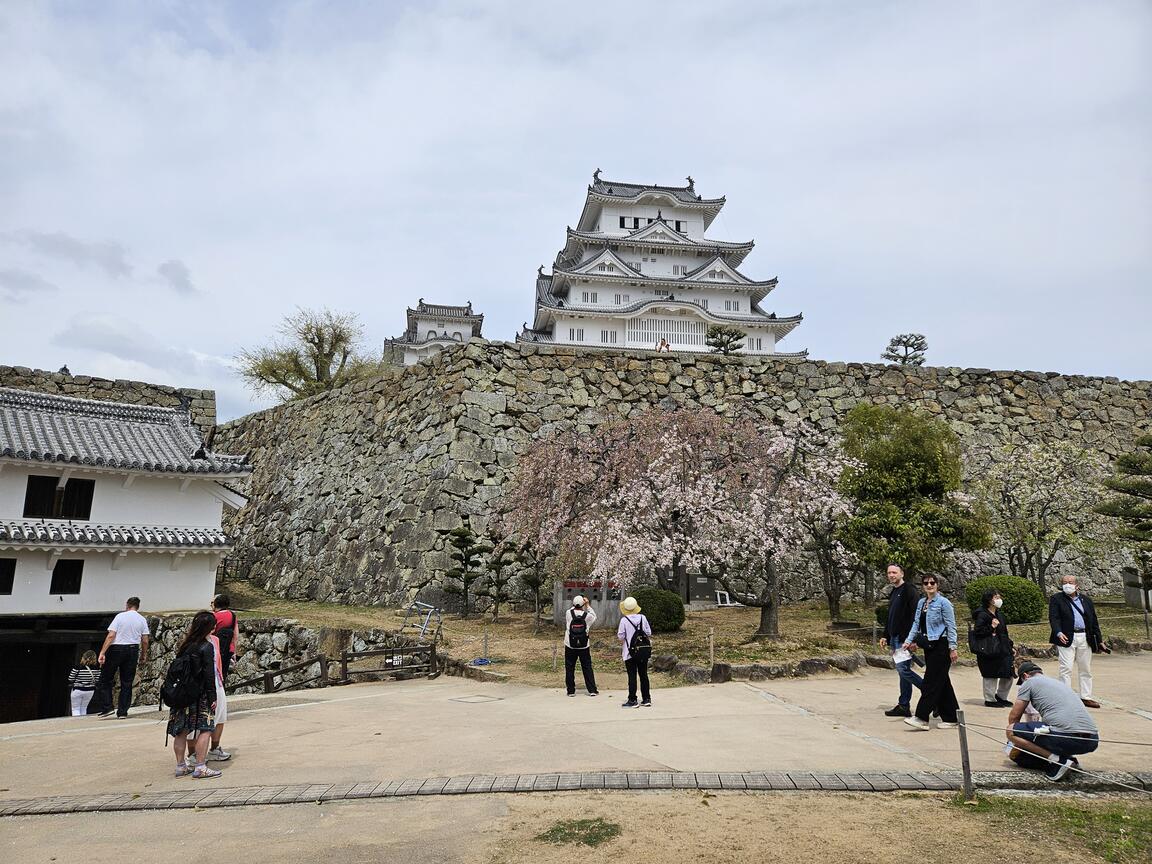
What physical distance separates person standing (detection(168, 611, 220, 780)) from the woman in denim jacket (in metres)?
6.63

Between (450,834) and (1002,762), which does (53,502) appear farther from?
(1002,762)

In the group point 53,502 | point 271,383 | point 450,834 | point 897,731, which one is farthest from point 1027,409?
point 271,383

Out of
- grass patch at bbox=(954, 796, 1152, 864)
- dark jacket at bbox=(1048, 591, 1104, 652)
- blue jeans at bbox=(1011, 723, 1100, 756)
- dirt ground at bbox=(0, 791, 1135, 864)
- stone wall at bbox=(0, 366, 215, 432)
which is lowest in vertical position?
dirt ground at bbox=(0, 791, 1135, 864)

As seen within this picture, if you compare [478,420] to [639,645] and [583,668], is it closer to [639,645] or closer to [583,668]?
[583,668]

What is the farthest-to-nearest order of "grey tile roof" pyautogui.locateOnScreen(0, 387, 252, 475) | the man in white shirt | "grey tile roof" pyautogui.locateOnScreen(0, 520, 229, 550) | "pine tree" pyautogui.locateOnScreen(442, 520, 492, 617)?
"pine tree" pyautogui.locateOnScreen(442, 520, 492, 617) → "grey tile roof" pyautogui.locateOnScreen(0, 387, 252, 475) → "grey tile roof" pyautogui.locateOnScreen(0, 520, 229, 550) → the man in white shirt

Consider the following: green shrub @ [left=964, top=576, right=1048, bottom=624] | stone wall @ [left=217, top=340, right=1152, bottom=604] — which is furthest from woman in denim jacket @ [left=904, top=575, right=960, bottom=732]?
stone wall @ [left=217, top=340, right=1152, bottom=604]

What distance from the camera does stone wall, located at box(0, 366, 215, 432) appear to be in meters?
22.5

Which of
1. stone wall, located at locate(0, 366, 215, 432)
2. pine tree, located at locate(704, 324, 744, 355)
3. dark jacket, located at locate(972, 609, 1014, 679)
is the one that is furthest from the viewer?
pine tree, located at locate(704, 324, 744, 355)

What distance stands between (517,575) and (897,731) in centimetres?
1220

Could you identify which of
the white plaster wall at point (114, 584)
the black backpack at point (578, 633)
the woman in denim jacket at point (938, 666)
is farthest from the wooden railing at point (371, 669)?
the woman in denim jacket at point (938, 666)

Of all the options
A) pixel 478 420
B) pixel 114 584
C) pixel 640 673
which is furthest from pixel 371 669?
pixel 478 420

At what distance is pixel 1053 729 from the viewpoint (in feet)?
18.3

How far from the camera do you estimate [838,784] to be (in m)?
5.39

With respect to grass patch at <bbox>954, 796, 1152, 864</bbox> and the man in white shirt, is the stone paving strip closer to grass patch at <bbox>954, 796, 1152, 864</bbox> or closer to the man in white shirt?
grass patch at <bbox>954, 796, 1152, 864</bbox>
